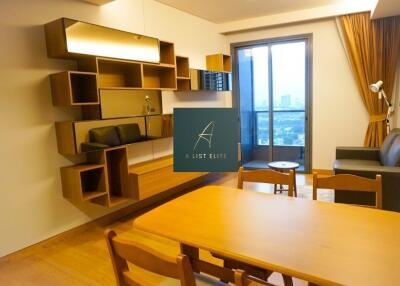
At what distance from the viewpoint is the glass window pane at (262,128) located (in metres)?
5.46

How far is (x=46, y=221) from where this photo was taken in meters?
2.86

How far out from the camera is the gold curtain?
4227 millimetres

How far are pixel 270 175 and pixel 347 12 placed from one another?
143 inches

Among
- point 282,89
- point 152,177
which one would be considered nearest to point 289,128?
point 282,89

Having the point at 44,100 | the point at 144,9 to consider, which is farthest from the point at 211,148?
the point at 144,9

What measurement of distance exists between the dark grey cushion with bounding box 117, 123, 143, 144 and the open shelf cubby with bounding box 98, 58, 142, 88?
46 centimetres

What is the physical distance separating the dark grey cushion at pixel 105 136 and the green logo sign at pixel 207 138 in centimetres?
159

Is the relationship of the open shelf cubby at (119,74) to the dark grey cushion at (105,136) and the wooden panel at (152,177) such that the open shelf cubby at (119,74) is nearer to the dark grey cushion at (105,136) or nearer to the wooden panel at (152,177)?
the dark grey cushion at (105,136)

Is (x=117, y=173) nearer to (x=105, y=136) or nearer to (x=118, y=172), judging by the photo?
(x=118, y=172)

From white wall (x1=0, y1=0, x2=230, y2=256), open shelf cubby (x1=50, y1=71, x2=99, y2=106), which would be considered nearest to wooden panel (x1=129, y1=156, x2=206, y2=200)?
white wall (x1=0, y1=0, x2=230, y2=256)

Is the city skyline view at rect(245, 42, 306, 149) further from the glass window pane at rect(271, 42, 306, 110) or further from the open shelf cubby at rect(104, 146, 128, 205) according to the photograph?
the open shelf cubby at rect(104, 146, 128, 205)

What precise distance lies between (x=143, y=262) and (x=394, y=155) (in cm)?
311

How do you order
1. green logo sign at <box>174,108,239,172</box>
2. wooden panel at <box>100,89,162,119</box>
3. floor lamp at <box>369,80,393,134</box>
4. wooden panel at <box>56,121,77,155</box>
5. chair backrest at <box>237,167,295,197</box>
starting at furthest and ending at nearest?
floor lamp at <box>369,80,393,134</box>, wooden panel at <box>100,89,162,119</box>, wooden panel at <box>56,121,77,155</box>, chair backrest at <box>237,167,295,197</box>, green logo sign at <box>174,108,239,172</box>

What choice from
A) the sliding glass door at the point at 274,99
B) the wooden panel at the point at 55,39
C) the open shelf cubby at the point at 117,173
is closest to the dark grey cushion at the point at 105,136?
the open shelf cubby at the point at 117,173
